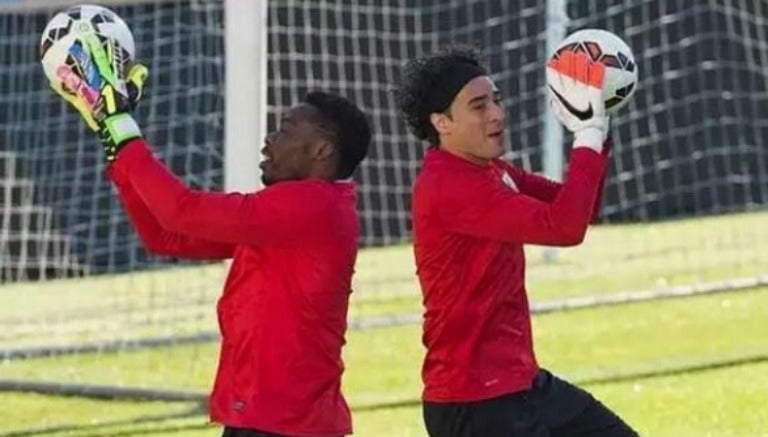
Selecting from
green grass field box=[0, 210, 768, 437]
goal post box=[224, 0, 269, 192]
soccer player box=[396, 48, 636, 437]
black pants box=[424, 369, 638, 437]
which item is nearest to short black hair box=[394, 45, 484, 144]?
soccer player box=[396, 48, 636, 437]

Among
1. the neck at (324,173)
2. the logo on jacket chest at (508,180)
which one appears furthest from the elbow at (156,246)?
the logo on jacket chest at (508,180)

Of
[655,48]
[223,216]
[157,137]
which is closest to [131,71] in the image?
[223,216]

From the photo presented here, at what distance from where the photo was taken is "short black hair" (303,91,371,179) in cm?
479

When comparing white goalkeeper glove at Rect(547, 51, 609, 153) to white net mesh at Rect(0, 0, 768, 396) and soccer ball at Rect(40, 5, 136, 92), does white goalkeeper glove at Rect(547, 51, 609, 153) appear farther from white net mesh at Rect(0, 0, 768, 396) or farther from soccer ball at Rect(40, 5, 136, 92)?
white net mesh at Rect(0, 0, 768, 396)

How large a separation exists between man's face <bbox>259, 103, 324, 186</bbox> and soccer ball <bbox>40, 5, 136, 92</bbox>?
408 millimetres

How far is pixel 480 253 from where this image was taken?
4.75m

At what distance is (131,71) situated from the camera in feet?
15.2

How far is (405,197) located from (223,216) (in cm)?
1031

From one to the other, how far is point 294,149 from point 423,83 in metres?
0.39

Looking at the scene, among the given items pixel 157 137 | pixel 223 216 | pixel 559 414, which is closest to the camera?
pixel 223 216

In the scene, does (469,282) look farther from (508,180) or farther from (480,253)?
(508,180)

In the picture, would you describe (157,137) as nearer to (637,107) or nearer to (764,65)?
(637,107)

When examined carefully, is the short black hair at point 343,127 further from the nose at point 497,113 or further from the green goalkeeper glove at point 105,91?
the green goalkeeper glove at point 105,91

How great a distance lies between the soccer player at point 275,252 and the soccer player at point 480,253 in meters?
0.22
